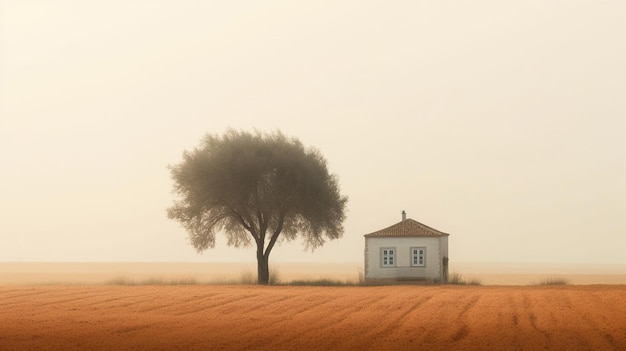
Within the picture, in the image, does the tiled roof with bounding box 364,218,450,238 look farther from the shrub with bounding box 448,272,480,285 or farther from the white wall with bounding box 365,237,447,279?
the shrub with bounding box 448,272,480,285

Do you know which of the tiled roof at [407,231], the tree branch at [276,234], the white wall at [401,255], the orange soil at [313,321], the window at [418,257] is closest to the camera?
the orange soil at [313,321]

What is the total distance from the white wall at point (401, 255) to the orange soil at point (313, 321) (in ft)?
45.0

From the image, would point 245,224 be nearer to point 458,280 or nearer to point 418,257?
point 418,257

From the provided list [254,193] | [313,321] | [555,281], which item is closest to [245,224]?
[254,193]

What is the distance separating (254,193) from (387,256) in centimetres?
Result: 878

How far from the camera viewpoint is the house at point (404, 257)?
5528 centimetres

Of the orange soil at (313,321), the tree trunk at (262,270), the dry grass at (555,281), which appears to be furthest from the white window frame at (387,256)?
the orange soil at (313,321)

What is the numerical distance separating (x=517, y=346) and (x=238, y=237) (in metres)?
39.3

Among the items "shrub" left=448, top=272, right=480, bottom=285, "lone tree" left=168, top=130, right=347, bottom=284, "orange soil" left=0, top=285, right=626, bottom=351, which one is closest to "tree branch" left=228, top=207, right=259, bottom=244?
"lone tree" left=168, top=130, right=347, bottom=284

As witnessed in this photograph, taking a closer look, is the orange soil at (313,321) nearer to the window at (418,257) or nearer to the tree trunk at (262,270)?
the window at (418,257)

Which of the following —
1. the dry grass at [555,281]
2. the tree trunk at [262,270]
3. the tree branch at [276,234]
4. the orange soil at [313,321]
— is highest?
the tree branch at [276,234]

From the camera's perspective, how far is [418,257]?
55.4m

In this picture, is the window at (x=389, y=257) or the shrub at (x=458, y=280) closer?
the window at (x=389, y=257)

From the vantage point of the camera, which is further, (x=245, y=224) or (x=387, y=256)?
(x=245, y=224)
